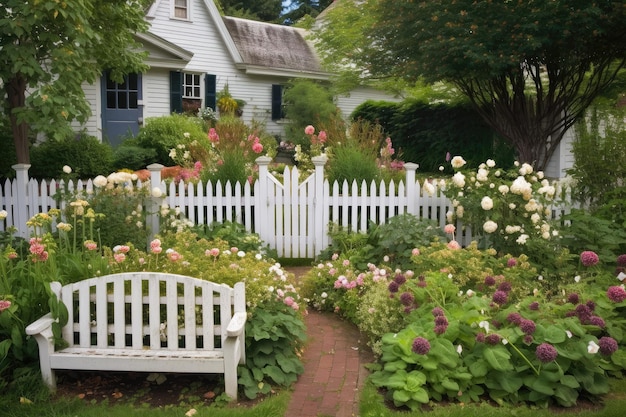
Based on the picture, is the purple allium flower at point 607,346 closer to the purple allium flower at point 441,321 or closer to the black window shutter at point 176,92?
the purple allium flower at point 441,321

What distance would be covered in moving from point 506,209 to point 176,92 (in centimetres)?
1314

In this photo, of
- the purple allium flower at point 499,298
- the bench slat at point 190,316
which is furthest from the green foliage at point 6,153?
the purple allium flower at point 499,298

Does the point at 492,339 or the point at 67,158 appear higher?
the point at 67,158

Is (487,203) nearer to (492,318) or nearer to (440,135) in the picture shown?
(492,318)

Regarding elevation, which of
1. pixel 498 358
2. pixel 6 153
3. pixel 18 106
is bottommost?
pixel 498 358

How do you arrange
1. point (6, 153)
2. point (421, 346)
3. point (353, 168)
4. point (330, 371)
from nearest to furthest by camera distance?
point (421, 346) < point (330, 371) < point (353, 168) < point (6, 153)

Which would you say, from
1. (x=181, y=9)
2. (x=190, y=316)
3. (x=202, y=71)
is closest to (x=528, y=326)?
(x=190, y=316)

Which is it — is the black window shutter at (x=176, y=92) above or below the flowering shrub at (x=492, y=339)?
above

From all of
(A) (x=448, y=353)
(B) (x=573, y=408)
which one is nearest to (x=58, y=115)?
(A) (x=448, y=353)

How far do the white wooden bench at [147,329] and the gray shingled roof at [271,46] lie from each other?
58.7 ft

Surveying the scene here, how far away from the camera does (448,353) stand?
3674mm

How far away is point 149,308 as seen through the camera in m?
3.89

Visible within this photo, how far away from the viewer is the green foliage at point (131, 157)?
13281 millimetres

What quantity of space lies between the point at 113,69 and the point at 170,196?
4402mm
